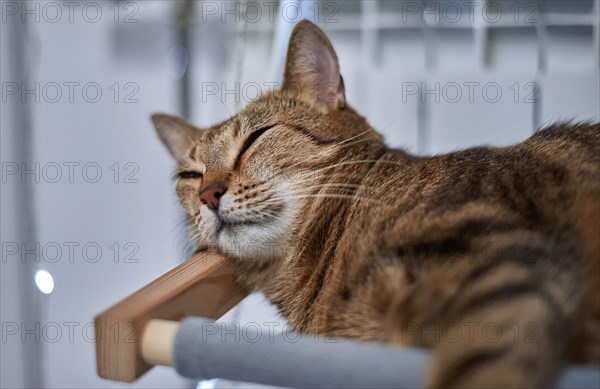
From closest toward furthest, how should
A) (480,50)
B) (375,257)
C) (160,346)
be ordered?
(160,346) < (375,257) < (480,50)

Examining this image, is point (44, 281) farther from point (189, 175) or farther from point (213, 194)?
point (213, 194)

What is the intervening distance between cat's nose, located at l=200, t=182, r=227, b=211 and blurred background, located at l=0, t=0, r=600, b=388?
0.65 meters

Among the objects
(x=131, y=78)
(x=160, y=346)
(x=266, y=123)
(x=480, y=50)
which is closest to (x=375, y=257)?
(x=160, y=346)

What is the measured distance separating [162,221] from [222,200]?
4.42 feet

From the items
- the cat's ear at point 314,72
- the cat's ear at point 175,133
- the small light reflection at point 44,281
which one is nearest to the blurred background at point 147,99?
the small light reflection at point 44,281

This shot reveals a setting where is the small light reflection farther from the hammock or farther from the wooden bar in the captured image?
the hammock

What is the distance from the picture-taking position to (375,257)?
2.88 ft

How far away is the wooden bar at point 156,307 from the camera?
0.74m

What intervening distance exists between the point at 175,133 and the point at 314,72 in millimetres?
417

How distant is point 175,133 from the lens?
59.0 inches

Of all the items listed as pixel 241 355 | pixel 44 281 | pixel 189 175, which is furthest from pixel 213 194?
pixel 44 281

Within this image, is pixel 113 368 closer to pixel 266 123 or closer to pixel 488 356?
pixel 488 356

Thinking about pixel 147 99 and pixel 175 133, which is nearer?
pixel 175 133

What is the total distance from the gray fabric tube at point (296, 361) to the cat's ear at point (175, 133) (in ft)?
2.63
